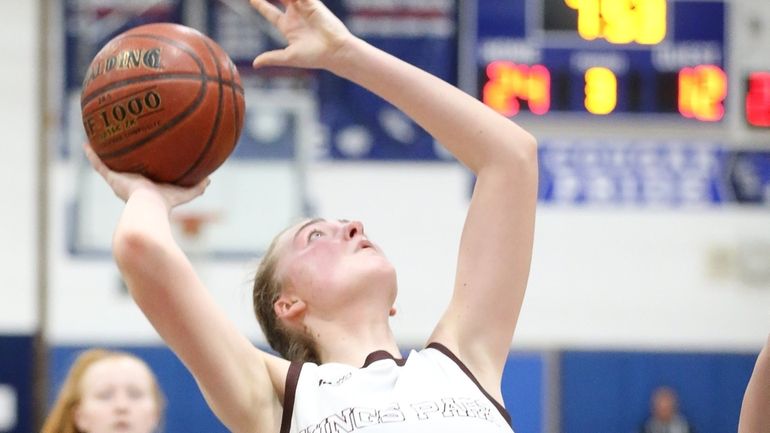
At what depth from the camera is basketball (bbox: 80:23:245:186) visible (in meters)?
2.14

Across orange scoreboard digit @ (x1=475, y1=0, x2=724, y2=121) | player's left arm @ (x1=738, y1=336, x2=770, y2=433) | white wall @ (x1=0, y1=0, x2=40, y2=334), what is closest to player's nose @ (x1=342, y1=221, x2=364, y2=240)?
player's left arm @ (x1=738, y1=336, x2=770, y2=433)

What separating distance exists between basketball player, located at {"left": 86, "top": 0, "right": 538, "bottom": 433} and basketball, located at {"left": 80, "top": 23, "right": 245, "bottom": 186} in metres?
0.04

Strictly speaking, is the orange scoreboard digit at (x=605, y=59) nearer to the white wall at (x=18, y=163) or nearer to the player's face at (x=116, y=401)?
the white wall at (x=18, y=163)

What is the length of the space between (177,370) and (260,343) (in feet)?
1.46

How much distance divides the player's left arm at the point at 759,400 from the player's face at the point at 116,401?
4.65 feet

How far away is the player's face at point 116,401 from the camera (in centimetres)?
297

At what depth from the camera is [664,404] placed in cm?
616

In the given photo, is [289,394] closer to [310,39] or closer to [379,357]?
[379,357]

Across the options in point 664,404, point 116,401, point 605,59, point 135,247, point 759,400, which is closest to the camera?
point 135,247

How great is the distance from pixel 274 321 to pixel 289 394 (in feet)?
0.98

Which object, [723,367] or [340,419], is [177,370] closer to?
[723,367]

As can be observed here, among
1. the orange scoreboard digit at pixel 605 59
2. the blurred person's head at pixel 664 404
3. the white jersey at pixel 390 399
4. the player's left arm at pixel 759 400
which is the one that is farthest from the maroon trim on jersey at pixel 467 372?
the blurred person's head at pixel 664 404

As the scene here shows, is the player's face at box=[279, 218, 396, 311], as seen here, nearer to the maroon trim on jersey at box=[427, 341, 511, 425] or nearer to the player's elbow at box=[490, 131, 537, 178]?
the maroon trim on jersey at box=[427, 341, 511, 425]

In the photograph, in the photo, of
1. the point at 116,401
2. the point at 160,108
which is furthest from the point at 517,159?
the point at 116,401
